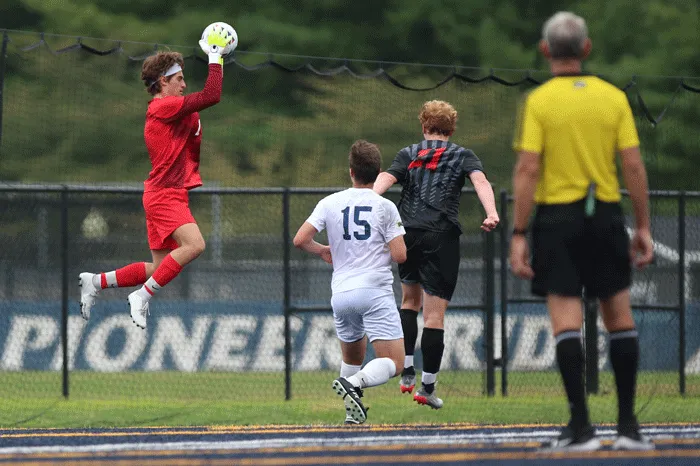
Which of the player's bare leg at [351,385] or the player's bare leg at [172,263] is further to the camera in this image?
the player's bare leg at [172,263]

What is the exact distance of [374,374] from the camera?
898 cm

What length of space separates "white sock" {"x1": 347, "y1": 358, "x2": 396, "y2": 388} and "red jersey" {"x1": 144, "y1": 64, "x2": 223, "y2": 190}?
180cm

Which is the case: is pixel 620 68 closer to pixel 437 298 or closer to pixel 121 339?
pixel 121 339

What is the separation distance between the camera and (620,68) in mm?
32562

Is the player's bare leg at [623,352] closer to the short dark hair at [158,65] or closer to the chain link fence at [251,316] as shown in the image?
the short dark hair at [158,65]

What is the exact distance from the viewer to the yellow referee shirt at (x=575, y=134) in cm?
675

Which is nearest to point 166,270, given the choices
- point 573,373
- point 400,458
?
point 400,458

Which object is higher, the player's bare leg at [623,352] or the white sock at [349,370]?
the player's bare leg at [623,352]

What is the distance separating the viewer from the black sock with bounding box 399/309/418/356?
10.3 metres

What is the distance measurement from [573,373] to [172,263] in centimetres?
354

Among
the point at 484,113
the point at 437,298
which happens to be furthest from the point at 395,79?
the point at 437,298

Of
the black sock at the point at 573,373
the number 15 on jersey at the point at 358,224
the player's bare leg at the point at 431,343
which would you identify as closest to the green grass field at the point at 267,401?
the player's bare leg at the point at 431,343

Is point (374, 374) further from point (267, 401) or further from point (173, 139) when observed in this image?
point (267, 401)

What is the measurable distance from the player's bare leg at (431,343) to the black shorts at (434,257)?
0.24 ft
